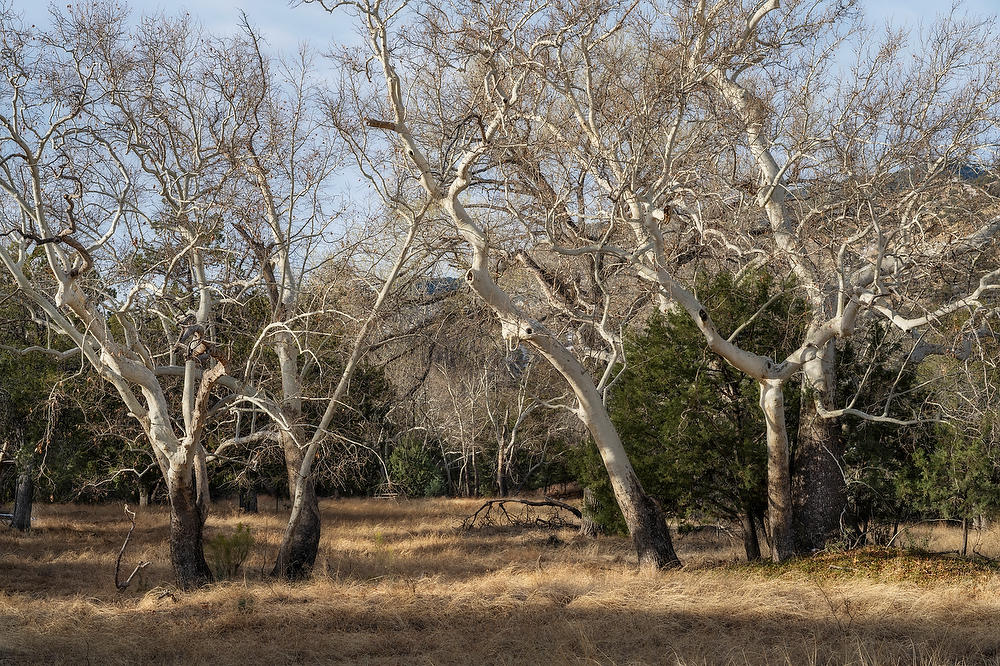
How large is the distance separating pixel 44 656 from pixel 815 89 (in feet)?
33.9

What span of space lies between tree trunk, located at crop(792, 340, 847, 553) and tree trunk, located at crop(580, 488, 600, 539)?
5.29 meters

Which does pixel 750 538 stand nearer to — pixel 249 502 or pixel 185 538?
pixel 185 538

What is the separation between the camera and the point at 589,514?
1702 centimetres

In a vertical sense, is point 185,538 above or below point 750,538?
above

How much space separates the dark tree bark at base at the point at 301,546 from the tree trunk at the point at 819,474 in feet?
23.2

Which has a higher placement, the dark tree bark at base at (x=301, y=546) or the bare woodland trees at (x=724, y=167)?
the bare woodland trees at (x=724, y=167)

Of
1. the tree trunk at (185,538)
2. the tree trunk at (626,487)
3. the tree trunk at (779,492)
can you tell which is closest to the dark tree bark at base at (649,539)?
the tree trunk at (626,487)

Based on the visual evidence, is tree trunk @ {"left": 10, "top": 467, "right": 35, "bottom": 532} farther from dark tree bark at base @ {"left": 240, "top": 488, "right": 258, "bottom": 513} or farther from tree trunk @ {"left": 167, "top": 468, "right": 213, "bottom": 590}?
tree trunk @ {"left": 167, "top": 468, "right": 213, "bottom": 590}

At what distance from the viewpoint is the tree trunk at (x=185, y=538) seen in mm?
10977

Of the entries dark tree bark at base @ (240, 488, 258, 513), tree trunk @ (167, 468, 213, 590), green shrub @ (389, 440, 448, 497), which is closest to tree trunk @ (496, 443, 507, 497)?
green shrub @ (389, 440, 448, 497)

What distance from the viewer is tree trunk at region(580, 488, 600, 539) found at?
54.0 ft

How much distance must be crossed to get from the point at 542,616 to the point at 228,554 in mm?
6045

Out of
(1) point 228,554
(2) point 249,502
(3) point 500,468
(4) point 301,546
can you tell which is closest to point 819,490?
(4) point 301,546

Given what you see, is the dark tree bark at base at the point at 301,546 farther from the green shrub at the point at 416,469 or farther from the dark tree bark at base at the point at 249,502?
the green shrub at the point at 416,469
